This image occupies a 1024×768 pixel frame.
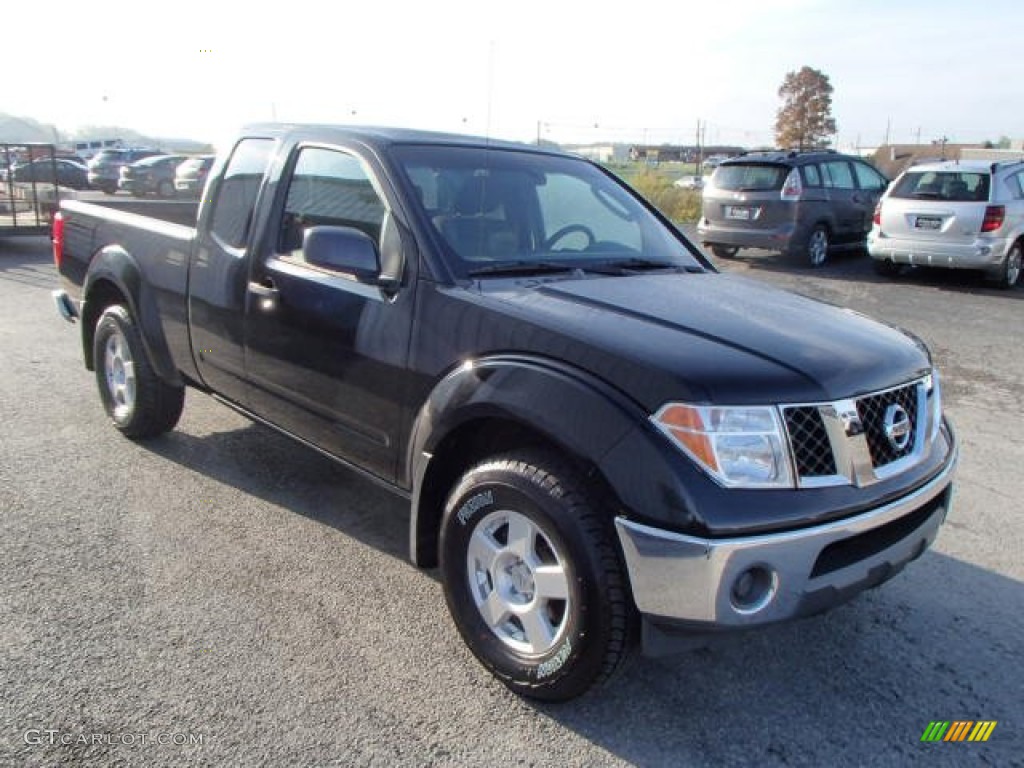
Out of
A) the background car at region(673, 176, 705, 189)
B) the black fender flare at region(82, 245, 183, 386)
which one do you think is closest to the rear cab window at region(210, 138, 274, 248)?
the black fender flare at region(82, 245, 183, 386)

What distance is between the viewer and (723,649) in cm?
308

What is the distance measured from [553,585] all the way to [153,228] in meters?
3.23

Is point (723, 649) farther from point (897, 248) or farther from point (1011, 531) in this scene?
point (897, 248)

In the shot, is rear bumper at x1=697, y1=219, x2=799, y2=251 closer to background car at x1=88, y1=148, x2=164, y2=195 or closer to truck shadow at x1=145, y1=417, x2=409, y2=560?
truck shadow at x1=145, y1=417, x2=409, y2=560

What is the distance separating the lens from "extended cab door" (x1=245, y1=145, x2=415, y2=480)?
3.15m

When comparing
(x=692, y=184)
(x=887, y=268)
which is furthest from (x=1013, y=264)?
(x=692, y=184)

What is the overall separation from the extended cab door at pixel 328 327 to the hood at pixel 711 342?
0.50 m

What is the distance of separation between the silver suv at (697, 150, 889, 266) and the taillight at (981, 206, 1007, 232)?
8.45ft

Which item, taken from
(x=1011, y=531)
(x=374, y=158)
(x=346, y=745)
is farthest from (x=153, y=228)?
(x=1011, y=531)

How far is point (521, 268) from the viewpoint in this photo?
128 inches

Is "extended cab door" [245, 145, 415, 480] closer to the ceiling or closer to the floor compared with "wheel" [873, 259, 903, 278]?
closer to the ceiling

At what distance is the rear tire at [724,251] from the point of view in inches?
566

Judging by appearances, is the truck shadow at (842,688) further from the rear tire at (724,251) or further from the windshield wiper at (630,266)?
the rear tire at (724,251)

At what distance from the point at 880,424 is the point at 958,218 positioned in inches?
380
